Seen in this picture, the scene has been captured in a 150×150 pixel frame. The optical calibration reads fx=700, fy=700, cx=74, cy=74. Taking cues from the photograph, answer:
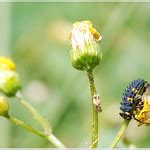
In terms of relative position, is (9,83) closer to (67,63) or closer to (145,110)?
(145,110)

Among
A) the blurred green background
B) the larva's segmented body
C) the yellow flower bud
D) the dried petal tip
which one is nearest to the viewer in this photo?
the larva's segmented body

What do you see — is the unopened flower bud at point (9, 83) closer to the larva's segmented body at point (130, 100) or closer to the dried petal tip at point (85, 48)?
the dried petal tip at point (85, 48)

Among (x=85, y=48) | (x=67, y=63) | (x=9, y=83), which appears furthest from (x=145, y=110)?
(x=67, y=63)

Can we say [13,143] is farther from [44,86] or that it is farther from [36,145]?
[44,86]

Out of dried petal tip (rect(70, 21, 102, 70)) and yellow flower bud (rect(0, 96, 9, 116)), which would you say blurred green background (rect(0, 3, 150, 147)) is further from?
dried petal tip (rect(70, 21, 102, 70))

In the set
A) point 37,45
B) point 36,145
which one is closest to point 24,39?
point 37,45

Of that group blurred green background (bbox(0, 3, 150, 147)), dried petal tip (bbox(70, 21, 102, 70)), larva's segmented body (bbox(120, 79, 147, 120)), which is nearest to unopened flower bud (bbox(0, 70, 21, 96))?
dried petal tip (bbox(70, 21, 102, 70))

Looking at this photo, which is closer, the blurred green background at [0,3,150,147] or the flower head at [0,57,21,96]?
the flower head at [0,57,21,96]

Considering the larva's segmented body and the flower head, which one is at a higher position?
the larva's segmented body

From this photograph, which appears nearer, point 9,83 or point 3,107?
point 3,107
